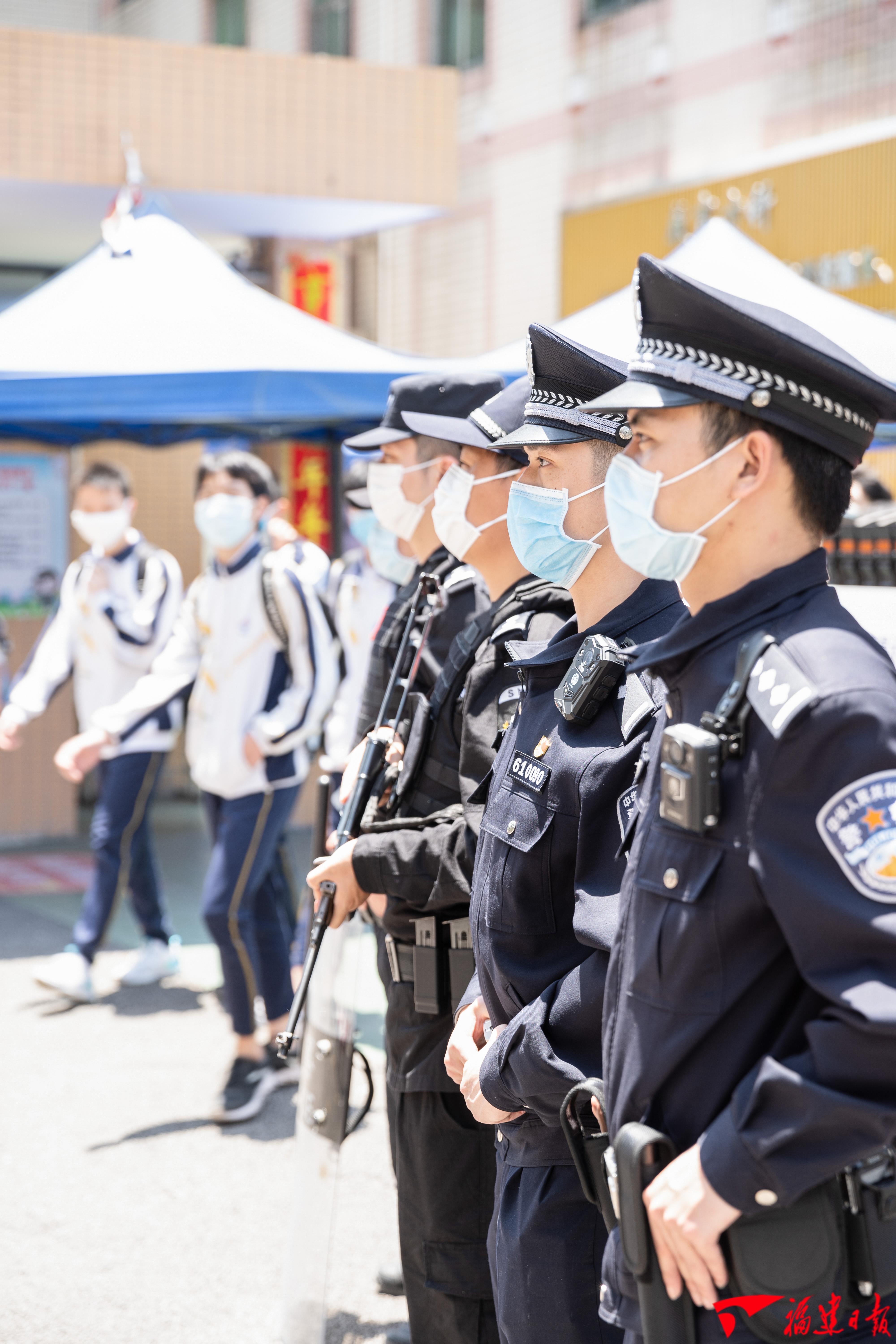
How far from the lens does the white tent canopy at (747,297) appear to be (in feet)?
20.1

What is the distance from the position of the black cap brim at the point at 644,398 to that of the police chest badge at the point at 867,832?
49 centimetres

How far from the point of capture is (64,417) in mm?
7945

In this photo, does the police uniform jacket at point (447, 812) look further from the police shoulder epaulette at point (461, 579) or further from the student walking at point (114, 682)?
the student walking at point (114, 682)

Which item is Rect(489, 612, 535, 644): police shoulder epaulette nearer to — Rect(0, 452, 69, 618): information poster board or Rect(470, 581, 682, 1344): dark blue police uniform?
Rect(470, 581, 682, 1344): dark blue police uniform

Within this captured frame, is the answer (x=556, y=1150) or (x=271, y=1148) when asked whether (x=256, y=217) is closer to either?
(x=271, y=1148)

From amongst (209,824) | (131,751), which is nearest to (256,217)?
(131,751)

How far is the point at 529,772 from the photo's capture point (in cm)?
214

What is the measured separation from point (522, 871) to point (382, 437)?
6.00 ft

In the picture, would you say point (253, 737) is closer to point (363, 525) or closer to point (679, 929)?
point (363, 525)

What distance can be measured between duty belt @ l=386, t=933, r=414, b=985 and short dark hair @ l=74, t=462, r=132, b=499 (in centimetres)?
423

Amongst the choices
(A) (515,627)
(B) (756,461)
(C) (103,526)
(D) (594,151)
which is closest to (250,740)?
(C) (103,526)

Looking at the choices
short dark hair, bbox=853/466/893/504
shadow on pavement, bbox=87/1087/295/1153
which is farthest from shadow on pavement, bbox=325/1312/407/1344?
short dark hair, bbox=853/466/893/504

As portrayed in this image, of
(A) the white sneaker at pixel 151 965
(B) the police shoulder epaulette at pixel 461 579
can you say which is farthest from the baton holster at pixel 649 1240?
(A) the white sneaker at pixel 151 965

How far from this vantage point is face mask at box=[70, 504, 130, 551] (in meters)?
6.77
